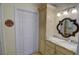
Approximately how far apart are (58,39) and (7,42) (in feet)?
2.29

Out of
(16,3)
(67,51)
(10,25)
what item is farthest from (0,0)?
(67,51)

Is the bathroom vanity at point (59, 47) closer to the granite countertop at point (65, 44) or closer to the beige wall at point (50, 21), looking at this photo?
the granite countertop at point (65, 44)

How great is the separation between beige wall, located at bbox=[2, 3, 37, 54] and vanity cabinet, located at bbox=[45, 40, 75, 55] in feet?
1.54

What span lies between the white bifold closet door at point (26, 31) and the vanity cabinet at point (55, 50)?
6.6 inches

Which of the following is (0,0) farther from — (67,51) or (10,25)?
(67,51)

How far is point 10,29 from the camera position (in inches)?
54.7

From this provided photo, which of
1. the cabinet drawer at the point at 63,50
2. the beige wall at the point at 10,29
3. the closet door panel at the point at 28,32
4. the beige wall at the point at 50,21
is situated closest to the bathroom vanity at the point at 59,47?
the cabinet drawer at the point at 63,50

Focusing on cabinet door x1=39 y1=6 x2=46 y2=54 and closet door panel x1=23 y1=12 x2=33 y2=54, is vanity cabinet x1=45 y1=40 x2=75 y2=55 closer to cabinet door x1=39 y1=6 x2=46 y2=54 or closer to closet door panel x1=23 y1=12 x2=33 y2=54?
cabinet door x1=39 y1=6 x2=46 y2=54

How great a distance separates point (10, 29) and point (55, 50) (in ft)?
2.22

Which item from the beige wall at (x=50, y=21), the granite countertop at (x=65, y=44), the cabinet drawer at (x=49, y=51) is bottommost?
the cabinet drawer at (x=49, y=51)

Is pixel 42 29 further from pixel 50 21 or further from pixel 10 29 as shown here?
pixel 10 29

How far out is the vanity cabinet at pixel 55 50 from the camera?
Result: 1372mm
